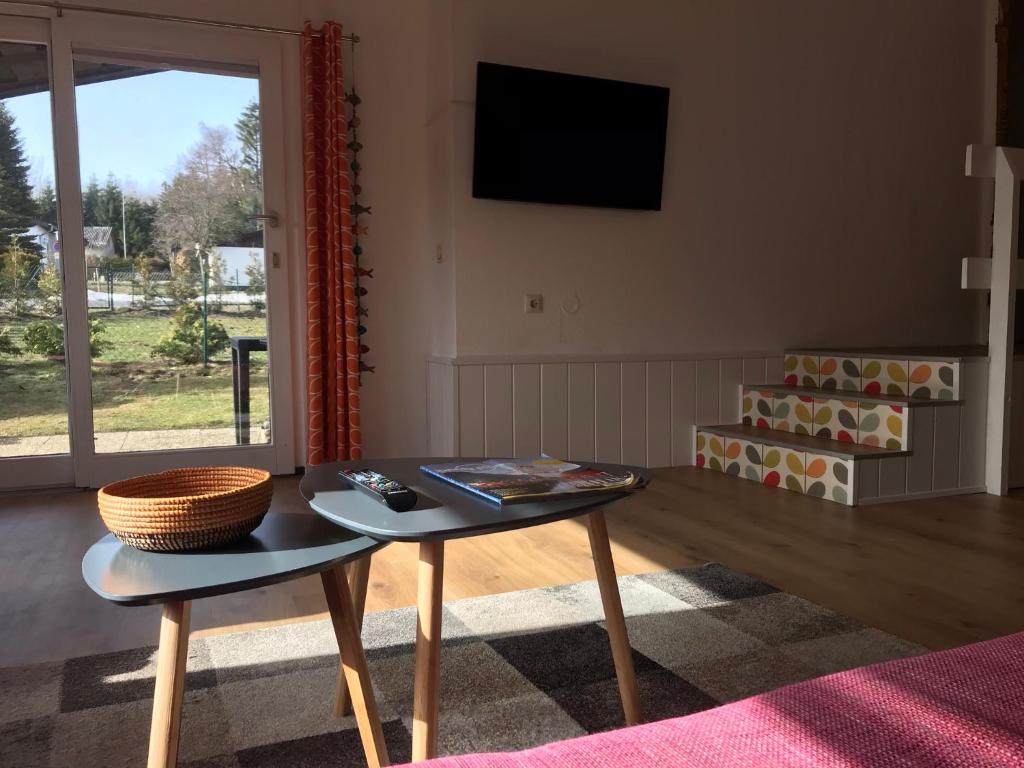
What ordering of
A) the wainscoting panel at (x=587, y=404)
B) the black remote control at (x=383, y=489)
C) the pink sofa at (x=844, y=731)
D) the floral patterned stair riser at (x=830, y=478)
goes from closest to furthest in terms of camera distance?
the pink sofa at (x=844, y=731), the black remote control at (x=383, y=489), the floral patterned stair riser at (x=830, y=478), the wainscoting panel at (x=587, y=404)

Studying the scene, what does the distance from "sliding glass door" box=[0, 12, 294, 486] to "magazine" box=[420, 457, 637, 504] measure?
263cm

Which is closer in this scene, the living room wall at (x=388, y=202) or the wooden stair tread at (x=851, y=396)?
the wooden stair tread at (x=851, y=396)

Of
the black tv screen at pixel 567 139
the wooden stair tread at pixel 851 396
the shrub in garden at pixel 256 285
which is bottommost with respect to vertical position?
the wooden stair tread at pixel 851 396

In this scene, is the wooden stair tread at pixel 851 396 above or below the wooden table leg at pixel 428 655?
above

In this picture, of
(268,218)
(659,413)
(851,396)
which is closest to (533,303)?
(659,413)

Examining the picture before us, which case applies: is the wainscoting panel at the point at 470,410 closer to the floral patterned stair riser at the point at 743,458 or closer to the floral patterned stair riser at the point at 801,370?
the floral patterned stair riser at the point at 743,458

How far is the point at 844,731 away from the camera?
0.71m

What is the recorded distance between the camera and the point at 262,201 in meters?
3.96

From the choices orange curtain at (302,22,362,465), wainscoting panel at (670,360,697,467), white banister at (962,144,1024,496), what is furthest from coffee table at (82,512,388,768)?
white banister at (962,144,1024,496)

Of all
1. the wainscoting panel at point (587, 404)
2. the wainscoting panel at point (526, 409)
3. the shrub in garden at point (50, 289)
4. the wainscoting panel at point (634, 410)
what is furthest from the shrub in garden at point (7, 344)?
the wainscoting panel at point (634, 410)

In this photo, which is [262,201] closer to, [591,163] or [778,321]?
[591,163]

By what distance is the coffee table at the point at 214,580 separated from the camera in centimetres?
108

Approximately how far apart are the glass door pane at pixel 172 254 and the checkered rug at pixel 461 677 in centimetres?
212

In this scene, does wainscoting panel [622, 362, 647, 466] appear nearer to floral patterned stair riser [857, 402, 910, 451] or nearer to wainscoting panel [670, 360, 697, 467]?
wainscoting panel [670, 360, 697, 467]
